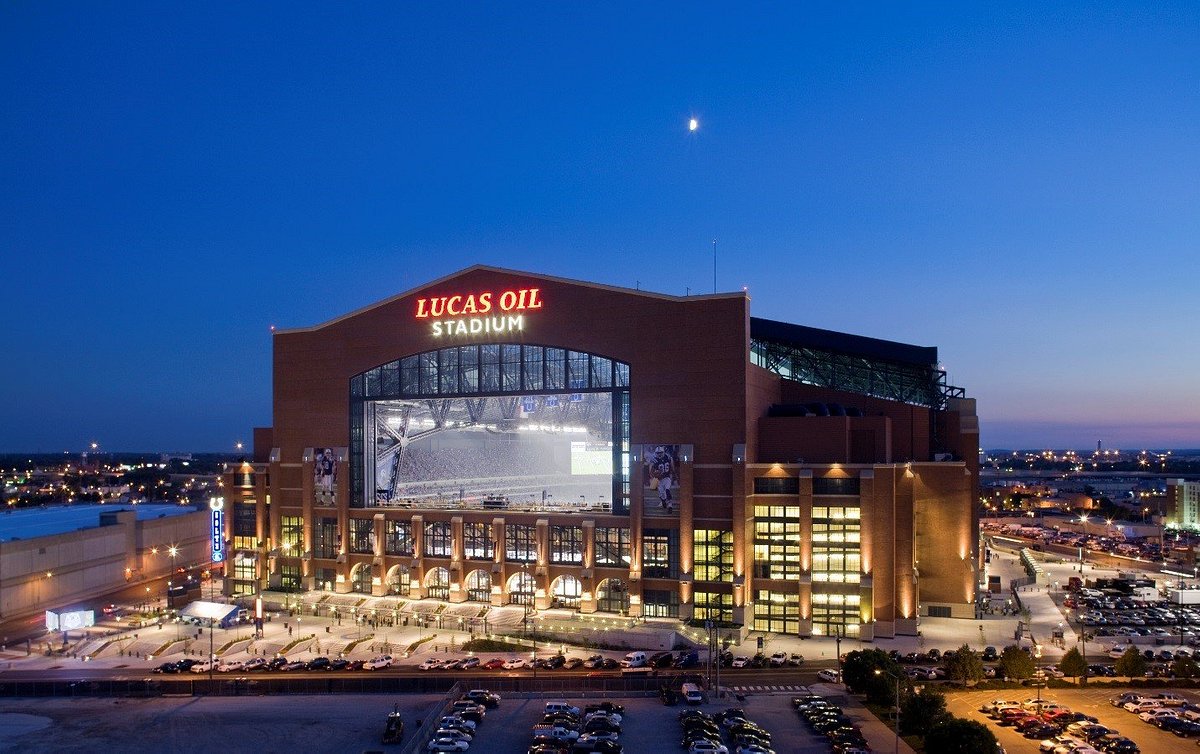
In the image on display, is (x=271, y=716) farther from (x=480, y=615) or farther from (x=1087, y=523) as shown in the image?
(x=1087, y=523)

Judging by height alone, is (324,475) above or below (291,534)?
above

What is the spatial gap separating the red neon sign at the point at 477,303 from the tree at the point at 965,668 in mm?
46482

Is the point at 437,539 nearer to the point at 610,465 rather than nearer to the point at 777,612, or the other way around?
the point at 610,465

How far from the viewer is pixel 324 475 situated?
93875 millimetres

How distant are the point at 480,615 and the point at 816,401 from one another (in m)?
38.0

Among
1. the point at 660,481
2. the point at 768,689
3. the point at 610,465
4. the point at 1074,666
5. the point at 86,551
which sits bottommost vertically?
the point at 768,689

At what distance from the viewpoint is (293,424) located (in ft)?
317

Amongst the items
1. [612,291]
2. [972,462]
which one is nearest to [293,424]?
[612,291]

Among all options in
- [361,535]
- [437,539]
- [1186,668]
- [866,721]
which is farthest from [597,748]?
[361,535]

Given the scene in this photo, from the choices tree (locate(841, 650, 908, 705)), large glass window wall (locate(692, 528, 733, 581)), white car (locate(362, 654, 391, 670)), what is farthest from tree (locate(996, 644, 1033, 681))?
white car (locate(362, 654, 391, 670))

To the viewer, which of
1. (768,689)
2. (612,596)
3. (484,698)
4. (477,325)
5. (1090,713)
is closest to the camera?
(1090,713)

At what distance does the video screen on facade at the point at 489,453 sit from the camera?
89000 millimetres

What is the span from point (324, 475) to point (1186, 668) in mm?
77039

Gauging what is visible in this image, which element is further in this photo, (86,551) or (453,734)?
(86,551)
